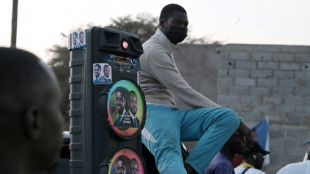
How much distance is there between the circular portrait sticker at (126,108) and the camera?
3.71m

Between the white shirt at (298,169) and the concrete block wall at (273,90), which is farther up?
the concrete block wall at (273,90)

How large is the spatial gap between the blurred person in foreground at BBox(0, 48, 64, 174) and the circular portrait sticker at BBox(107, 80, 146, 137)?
2422mm

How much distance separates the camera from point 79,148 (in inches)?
145

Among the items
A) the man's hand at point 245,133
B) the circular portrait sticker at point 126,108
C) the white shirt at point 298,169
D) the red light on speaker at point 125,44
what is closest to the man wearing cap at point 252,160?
the white shirt at point 298,169

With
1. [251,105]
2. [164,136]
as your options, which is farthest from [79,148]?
[251,105]

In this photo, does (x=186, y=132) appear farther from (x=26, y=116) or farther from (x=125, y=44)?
(x=26, y=116)

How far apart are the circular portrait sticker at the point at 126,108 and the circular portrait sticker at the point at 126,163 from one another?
0.10m

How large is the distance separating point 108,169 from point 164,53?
825 mm

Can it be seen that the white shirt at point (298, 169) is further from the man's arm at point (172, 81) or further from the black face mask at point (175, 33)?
the black face mask at point (175, 33)

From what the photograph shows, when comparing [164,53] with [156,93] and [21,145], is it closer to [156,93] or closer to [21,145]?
[156,93]

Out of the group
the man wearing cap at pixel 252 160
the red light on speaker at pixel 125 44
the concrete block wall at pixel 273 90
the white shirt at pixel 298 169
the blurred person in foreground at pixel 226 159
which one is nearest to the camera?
the red light on speaker at pixel 125 44

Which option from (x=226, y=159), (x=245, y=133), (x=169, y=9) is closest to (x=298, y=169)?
(x=226, y=159)

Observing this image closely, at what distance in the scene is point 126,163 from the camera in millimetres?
3871

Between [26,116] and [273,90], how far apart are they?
12828 millimetres
